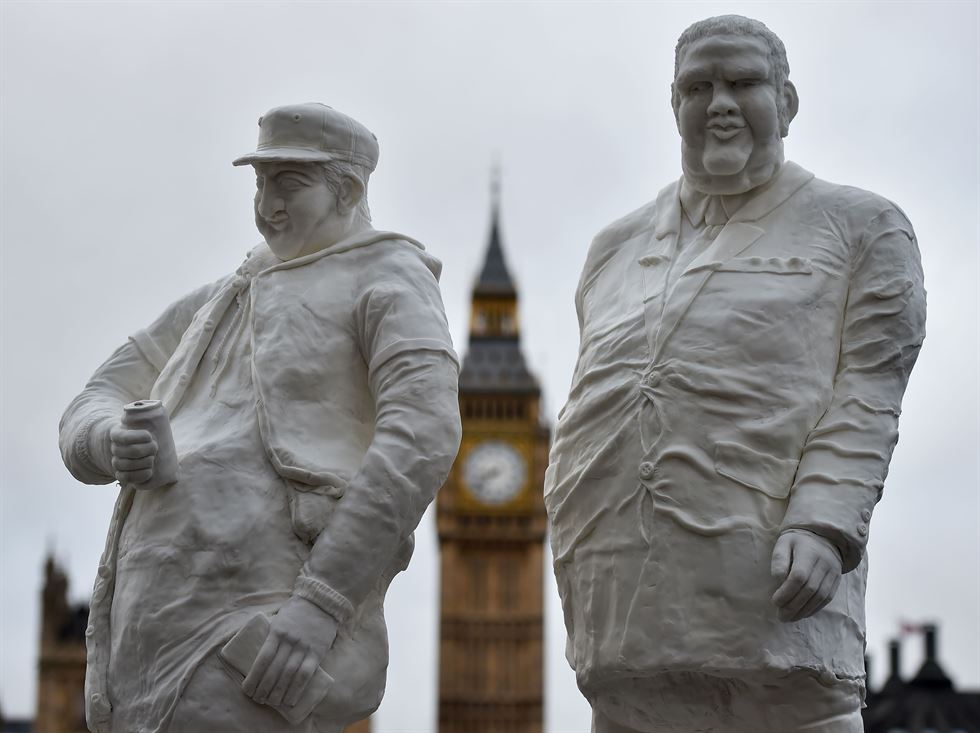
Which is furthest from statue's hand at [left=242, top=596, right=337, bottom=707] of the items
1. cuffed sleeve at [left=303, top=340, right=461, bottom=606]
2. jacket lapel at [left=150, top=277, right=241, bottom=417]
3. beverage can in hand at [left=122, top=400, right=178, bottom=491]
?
jacket lapel at [left=150, top=277, right=241, bottom=417]

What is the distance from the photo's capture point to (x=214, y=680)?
724 centimetres

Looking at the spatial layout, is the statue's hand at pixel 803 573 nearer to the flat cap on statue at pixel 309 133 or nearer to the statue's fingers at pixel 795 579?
the statue's fingers at pixel 795 579

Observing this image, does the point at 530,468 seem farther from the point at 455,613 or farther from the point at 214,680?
the point at 214,680

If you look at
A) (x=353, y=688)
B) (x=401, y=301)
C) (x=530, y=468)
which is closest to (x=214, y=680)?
(x=353, y=688)

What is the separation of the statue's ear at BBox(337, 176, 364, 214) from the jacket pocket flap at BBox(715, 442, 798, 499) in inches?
58.3

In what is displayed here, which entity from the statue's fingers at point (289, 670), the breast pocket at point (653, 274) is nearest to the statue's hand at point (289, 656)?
the statue's fingers at point (289, 670)

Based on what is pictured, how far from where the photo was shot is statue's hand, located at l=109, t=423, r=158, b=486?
7.36m

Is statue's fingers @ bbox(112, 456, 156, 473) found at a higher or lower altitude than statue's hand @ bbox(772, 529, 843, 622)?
higher

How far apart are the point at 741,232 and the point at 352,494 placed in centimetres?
173

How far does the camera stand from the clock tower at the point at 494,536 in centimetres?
7362

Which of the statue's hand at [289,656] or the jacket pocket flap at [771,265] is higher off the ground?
the jacket pocket flap at [771,265]

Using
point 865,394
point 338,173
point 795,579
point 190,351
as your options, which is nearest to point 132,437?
point 190,351

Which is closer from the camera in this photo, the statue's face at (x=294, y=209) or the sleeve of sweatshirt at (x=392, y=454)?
the sleeve of sweatshirt at (x=392, y=454)

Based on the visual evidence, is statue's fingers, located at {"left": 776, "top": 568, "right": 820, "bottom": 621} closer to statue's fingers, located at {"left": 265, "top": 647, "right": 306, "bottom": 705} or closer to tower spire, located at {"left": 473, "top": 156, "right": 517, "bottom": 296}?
statue's fingers, located at {"left": 265, "top": 647, "right": 306, "bottom": 705}
